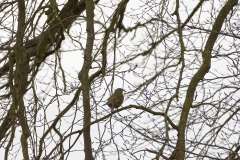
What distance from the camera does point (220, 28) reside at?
533cm

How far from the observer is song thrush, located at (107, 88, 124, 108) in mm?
4695

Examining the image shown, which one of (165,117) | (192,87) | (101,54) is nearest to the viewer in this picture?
(165,117)

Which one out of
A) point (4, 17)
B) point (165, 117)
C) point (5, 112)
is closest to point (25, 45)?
point (4, 17)

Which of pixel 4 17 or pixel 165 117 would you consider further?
pixel 4 17

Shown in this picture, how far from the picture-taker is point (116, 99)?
4773mm

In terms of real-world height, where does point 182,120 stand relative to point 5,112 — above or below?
below

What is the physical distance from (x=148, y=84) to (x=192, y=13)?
924 millimetres

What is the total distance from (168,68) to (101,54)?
3.16 ft

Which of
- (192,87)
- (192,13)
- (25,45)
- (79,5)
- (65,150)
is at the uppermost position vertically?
(79,5)

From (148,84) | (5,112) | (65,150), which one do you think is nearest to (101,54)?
(148,84)

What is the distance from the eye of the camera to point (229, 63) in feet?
16.8

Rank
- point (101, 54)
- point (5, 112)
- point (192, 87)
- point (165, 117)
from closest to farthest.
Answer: point (165, 117) < point (101, 54) < point (192, 87) < point (5, 112)

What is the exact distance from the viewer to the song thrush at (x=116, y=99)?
470cm

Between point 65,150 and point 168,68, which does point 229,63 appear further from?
point 65,150
